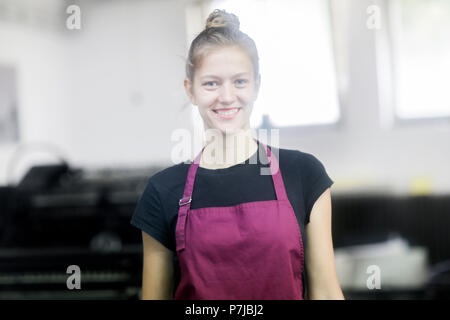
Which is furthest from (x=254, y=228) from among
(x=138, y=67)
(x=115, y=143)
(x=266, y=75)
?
(x=115, y=143)

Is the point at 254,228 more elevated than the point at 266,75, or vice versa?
the point at 266,75

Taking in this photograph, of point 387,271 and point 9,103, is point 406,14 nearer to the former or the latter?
point 387,271

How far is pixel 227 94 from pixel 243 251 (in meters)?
Answer: 0.23

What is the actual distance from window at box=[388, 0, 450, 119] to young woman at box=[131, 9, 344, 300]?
7.17 feet

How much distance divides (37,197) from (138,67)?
1.27m

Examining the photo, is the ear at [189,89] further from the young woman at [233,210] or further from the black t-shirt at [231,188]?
the black t-shirt at [231,188]

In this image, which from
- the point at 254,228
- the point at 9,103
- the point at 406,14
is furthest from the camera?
the point at 406,14

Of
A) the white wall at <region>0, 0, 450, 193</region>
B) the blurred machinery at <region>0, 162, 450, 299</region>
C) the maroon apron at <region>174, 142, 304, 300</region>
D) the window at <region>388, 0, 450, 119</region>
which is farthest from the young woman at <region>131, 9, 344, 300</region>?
the window at <region>388, 0, 450, 119</region>

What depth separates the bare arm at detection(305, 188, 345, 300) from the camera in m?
0.64

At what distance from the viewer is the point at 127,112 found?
112 inches

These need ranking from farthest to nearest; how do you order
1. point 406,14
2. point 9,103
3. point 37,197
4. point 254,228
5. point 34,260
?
point 406,14 < point 9,103 < point 37,197 < point 34,260 < point 254,228

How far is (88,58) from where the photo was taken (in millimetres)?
2609

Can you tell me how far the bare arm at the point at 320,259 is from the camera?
639 mm

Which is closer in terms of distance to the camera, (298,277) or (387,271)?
A: (298,277)
